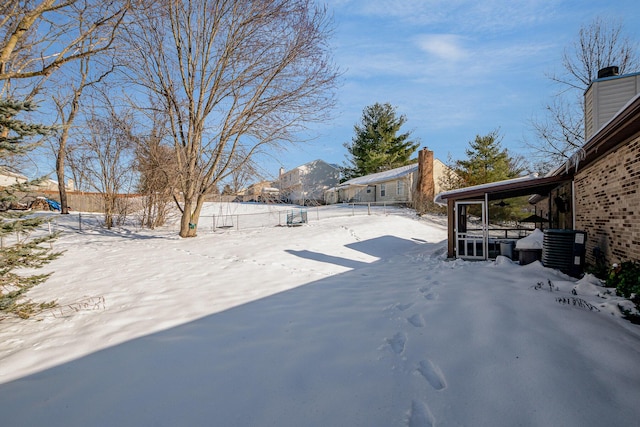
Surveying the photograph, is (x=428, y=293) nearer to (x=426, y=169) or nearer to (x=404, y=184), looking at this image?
(x=426, y=169)

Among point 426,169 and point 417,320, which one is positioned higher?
point 426,169

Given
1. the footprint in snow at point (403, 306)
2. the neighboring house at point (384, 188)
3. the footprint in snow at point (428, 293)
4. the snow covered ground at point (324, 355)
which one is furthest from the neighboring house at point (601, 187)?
the neighboring house at point (384, 188)

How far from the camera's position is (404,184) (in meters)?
27.0

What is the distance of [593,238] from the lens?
659cm

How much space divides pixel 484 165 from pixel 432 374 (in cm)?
2663

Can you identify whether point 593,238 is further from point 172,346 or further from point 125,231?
point 125,231

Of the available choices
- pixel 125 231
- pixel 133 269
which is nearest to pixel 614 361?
pixel 133 269

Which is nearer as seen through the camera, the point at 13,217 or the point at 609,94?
the point at 13,217

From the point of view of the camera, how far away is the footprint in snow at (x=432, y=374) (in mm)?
2459

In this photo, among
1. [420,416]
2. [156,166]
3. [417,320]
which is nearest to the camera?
[420,416]

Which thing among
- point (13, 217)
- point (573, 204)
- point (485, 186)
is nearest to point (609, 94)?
point (573, 204)

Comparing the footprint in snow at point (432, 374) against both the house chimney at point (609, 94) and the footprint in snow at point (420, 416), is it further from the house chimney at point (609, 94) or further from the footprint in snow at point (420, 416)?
the house chimney at point (609, 94)

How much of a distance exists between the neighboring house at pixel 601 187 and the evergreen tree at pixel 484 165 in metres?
12.7

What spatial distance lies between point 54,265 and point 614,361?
34.0ft
